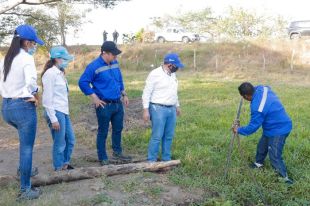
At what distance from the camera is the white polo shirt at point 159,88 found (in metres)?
5.68

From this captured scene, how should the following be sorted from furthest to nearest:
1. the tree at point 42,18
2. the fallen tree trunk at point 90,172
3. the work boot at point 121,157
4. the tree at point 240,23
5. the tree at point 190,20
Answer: the tree at point 190,20 → the tree at point 240,23 → the tree at point 42,18 → the work boot at point 121,157 → the fallen tree trunk at point 90,172

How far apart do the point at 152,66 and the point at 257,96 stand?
19981mm

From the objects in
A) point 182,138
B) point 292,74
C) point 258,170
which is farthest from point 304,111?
point 292,74

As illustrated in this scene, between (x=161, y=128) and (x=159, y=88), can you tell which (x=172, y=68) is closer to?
(x=159, y=88)

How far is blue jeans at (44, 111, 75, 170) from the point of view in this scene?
537cm

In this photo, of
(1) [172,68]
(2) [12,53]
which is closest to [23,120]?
(2) [12,53]

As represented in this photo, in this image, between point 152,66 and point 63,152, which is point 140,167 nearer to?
point 63,152

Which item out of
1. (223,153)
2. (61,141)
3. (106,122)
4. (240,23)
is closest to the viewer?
(61,141)

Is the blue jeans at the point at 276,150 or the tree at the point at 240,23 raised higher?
the tree at the point at 240,23

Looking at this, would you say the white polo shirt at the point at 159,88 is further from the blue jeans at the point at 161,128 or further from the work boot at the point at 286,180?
the work boot at the point at 286,180

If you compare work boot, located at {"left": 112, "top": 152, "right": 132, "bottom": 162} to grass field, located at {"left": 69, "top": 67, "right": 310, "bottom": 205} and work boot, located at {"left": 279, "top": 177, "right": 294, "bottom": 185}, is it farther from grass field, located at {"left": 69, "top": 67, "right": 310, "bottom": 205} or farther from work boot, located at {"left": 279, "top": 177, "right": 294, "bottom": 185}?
work boot, located at {"left": 279, "top": 177, "right": 294, "bottom": 185}

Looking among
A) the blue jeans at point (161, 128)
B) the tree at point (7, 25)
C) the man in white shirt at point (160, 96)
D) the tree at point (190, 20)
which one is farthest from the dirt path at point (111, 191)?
the tree at point (190, 20)

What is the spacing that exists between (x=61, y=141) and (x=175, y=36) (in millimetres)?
28299

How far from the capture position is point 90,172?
5.38 m
